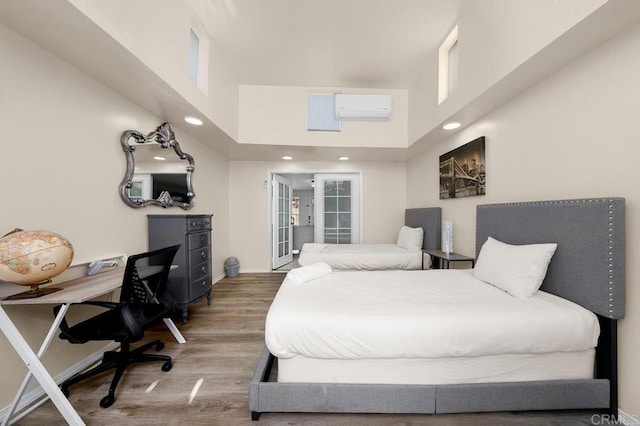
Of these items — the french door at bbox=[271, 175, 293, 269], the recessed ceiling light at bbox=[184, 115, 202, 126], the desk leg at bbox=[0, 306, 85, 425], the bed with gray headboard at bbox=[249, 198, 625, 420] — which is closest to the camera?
the desk leg at bbox=[0, 306, 85, 425]

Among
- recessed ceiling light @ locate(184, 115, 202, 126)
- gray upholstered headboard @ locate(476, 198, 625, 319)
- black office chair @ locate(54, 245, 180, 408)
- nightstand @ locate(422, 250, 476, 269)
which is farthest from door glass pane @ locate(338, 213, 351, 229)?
black office chair @ locate(54, 245, 180, 408)

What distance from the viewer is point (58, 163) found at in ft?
5.41

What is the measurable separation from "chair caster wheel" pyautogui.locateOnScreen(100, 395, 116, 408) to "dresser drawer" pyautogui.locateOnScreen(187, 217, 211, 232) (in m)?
1.45

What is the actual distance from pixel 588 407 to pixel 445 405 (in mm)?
822

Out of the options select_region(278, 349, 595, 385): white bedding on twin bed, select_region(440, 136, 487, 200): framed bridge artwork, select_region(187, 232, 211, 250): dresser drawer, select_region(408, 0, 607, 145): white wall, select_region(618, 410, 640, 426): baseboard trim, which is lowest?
select_region(618, 410, 640, 426): baseboard trim

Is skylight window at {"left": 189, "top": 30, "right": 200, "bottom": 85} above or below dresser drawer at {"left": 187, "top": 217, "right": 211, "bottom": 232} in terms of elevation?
above

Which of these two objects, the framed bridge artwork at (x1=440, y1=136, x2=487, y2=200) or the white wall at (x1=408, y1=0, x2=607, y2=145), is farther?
the framed bridge artwork at (x1=440, y1=136, x2=487, y2=200)

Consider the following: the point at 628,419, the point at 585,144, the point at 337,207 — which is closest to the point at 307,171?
the point at 337,207

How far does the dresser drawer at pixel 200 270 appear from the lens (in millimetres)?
2548

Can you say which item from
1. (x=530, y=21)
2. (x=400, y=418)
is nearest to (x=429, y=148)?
(x=530, y=21)

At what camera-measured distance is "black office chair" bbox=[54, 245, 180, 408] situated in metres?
1.45

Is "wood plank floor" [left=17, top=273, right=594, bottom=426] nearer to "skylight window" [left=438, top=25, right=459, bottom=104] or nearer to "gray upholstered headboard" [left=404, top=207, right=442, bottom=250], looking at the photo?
"gray upholstered headboard" [left=404, top=207, right=442, bottom=250]

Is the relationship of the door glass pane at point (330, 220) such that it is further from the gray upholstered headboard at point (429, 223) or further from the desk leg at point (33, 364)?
the desk leg at point (33, 364)

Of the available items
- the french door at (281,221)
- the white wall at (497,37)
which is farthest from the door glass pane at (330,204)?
the white wall at (497,37)
